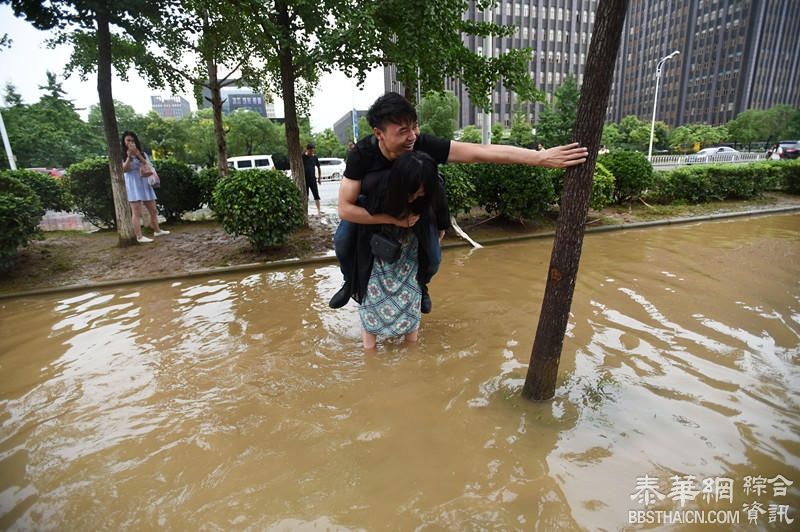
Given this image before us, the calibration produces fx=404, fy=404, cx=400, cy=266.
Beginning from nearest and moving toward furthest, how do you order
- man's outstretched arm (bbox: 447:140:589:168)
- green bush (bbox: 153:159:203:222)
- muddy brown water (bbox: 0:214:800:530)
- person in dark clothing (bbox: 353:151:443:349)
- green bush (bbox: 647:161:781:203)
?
1. muddy brown water (bbox: 0:214:800:530)
2. man's outstretched arm (bbox: 447:140:589:168)
3. person in dark clothing (bbox: 353:151:443:349)
4. green bush (bbox: 153:159:203:222)
5. green bush (bbox: 647:161:781:203)

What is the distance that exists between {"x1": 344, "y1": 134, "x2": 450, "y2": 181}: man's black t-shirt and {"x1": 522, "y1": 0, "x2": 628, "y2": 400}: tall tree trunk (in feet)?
2.64

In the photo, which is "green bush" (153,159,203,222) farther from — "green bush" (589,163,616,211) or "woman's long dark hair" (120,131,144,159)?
"green bush" (589,163,616,211)

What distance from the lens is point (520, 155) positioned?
2.41 meters

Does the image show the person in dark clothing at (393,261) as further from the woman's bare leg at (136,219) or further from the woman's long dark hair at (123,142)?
the woman's long dark hair at (123,142)

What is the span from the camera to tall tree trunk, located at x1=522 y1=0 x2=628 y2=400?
2.06 meters

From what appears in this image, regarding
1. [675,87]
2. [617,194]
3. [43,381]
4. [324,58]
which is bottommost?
[43,381]

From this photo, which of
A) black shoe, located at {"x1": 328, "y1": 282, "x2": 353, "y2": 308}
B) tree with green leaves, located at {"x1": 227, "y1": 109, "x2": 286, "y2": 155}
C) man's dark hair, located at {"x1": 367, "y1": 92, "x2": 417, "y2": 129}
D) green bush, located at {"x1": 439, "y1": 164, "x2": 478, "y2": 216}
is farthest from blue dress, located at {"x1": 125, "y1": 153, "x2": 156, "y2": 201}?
tree with green leaves, located at {"x1": 227, "y1": 109, "x2": 286, "y2": 155}

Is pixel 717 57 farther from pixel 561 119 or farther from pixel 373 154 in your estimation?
pixel 373 154

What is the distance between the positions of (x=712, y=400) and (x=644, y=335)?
3.33 feet

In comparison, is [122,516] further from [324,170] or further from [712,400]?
[324,170]

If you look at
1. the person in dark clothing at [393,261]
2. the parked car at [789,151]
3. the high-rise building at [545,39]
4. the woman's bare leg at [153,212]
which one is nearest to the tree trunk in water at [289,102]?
the woman's bare leg at [153,212]

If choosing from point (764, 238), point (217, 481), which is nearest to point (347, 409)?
point (217, 481)

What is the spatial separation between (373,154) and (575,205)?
1286mm

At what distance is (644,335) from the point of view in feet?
11.8
